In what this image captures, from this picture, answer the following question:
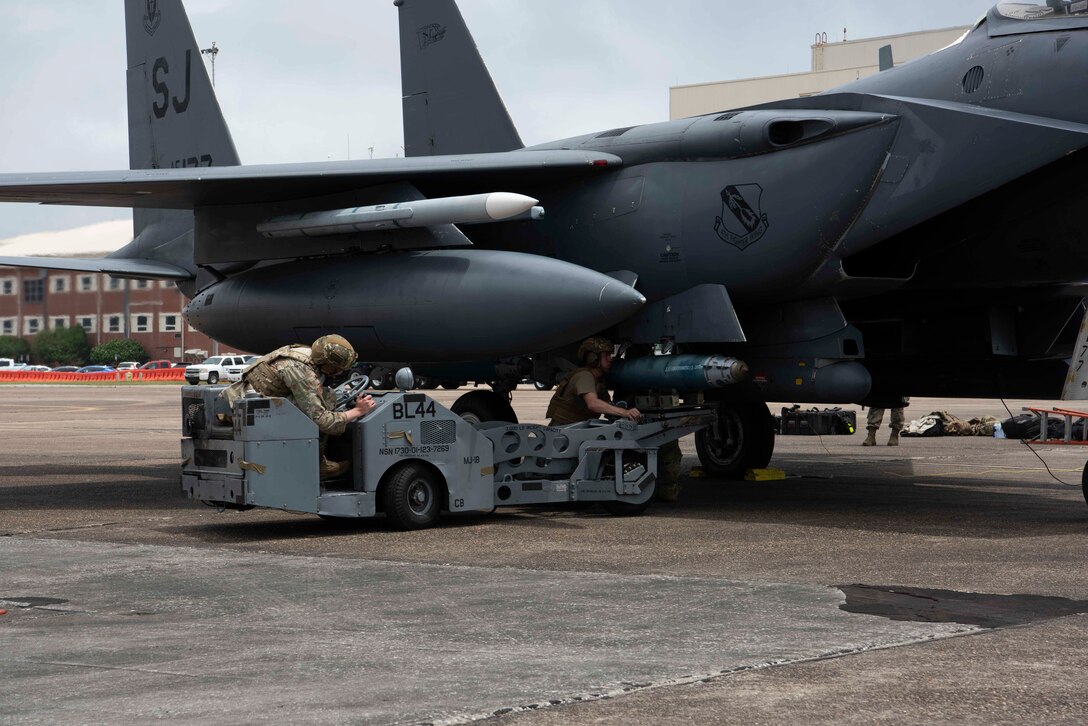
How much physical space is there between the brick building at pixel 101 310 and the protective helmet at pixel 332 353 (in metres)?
47.2

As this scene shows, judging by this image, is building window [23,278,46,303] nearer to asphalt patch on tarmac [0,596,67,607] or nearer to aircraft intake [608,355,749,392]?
aircraft intake [608,355,749,392]

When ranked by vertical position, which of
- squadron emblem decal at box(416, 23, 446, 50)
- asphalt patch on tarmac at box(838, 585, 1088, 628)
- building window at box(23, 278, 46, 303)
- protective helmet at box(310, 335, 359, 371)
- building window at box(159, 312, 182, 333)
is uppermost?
building window at box(23, 278, 46, 303)

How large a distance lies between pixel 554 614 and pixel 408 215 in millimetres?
6146

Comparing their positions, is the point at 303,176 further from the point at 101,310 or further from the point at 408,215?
the point at 101,310

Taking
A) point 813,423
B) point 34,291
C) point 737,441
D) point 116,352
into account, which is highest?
point 34,291

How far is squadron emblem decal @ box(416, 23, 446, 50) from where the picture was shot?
56.2 ft

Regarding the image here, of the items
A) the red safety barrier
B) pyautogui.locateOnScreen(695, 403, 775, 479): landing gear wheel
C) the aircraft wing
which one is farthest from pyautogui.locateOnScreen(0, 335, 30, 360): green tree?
pyautogui.locateOnScreen(695, 403, 775, 479): landing gear wheel

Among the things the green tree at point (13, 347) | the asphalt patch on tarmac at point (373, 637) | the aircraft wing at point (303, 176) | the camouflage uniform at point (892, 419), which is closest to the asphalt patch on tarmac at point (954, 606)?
the asphalt patch on tarmac at point (373, 637)

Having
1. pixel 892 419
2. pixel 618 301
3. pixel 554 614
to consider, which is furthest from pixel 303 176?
pixel 892 419

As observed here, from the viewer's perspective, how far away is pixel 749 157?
11539 mm

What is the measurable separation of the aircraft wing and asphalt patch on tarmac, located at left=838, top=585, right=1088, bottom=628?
634 centimetres

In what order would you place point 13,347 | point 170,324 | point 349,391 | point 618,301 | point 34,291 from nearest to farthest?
point 349,391
point 618,301
point 34,291
point 13,347
point 170,324

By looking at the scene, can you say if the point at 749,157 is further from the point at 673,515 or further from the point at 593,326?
the point at 673,515

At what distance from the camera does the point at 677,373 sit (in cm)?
1178
